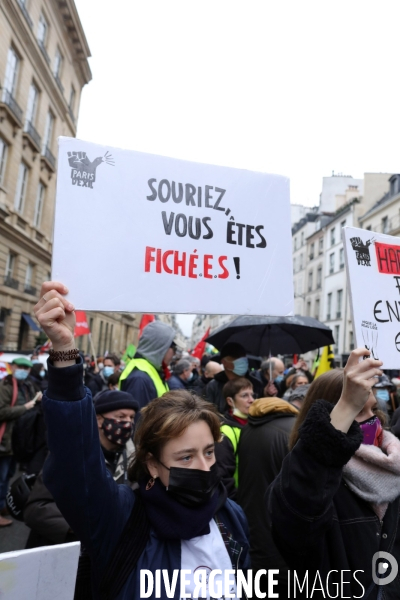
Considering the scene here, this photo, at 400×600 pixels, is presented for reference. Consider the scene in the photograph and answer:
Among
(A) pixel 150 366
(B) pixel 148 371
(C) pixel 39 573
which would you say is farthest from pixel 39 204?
(C) pixel 39 573

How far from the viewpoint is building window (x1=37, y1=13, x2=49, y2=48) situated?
82.8 ft

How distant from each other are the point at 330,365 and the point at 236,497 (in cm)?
403

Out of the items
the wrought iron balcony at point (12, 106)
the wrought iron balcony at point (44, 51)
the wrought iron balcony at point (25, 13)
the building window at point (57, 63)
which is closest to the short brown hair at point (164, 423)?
the wrought iron balcony at point (12, 106)

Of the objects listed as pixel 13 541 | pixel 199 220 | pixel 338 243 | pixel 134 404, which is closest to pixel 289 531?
pixel 199 220

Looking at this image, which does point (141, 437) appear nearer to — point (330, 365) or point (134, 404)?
point (134, 404)

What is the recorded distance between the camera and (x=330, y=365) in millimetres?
6867

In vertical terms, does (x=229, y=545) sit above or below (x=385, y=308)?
below

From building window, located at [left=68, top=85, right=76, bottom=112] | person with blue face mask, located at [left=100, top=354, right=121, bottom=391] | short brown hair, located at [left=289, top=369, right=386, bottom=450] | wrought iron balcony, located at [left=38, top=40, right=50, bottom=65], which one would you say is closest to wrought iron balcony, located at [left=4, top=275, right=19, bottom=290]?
person with blue face mask, located at [left=100, top=354, right=121, bottom=391]

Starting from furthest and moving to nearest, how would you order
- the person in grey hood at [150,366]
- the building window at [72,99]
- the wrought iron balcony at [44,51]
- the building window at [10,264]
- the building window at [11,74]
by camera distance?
the building window at [72,99] → the wrought iron balcony at [44,51] → the building window at [10,264] → the building window at [11,74] → the person in grey hood at [150,366]

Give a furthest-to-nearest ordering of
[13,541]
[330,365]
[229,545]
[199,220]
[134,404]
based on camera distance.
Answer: [330,365] < [13,541] < [134,404] < [199,220] < [229,545]

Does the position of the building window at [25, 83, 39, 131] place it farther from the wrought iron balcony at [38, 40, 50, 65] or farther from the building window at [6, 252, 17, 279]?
the building window at [6, 252, 17, 279]

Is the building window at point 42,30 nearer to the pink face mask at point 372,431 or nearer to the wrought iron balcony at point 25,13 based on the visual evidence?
the wrought iron balcony at point 25,13

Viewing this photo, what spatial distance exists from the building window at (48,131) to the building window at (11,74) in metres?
4.50

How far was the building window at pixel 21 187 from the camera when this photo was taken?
24406 mm
